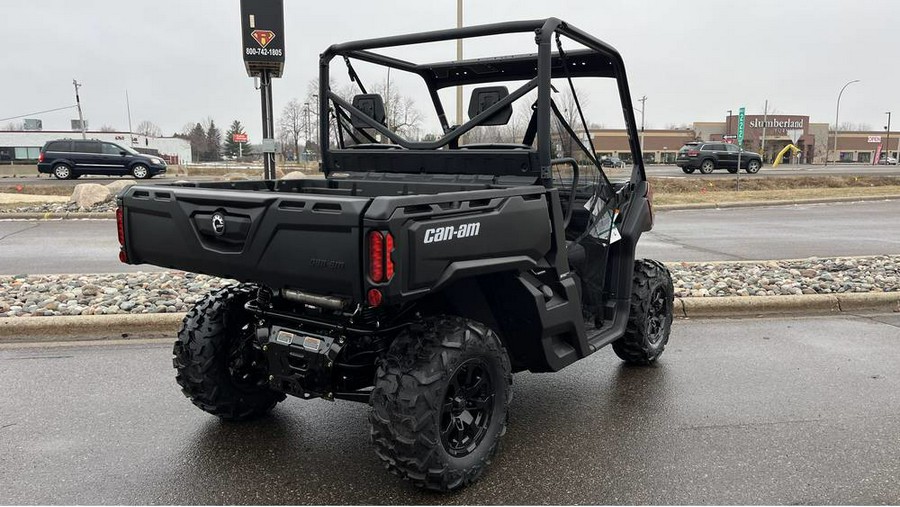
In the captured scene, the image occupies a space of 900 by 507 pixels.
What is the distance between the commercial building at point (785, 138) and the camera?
247 feet

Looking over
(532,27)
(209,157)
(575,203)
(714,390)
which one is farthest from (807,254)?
(209,157)

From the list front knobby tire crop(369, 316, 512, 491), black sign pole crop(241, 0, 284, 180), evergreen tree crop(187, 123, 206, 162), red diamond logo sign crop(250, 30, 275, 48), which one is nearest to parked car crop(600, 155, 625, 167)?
front knobby tire crop(369, 316, 512, 491)

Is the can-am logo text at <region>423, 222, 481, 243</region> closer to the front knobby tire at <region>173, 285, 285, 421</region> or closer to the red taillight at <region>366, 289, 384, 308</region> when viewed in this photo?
the red taillight at <region>366, 289, 384, 308</region>

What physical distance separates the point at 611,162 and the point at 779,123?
8692cm

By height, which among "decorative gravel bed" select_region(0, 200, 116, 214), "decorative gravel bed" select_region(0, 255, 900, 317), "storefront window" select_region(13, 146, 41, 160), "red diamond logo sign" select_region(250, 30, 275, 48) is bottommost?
"decorative gravel bed" select_region(0, 255, 900, 317)

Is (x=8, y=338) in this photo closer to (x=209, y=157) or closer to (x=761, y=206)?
(x=761, y=206)

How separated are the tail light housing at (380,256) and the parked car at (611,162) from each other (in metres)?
1.92

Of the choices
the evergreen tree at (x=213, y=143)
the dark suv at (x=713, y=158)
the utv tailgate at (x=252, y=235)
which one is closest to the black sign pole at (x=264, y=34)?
the utv tailgate at (x=252, y=235)

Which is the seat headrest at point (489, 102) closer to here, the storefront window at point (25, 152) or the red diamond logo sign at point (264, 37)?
the red diamond logo sign at point (264, 37)

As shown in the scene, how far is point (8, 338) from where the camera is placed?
544 cm

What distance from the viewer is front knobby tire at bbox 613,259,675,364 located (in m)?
4.59

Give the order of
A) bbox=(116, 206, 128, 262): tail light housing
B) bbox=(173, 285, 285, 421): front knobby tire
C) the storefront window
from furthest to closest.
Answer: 1. the storefront window
2. bbox=(173, 285, 285, 421): front knobby tire
3. bbox=(116, 206, 128, 262): tail light housing

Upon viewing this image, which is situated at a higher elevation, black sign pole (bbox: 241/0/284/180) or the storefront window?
black sign pole (bbox: 241/0/284/180)

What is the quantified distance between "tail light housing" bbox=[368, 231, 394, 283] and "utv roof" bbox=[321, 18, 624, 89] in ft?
4.59
